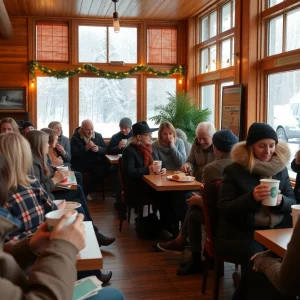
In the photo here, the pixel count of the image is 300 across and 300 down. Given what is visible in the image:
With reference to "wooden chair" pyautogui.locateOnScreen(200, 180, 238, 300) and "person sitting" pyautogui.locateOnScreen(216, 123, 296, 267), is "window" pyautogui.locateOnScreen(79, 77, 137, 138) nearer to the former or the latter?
"wooden chair" pyautogui.locateOnScreen(200, 180, 238, 300)

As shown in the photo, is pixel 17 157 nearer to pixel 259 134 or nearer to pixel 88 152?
pixel 259 134

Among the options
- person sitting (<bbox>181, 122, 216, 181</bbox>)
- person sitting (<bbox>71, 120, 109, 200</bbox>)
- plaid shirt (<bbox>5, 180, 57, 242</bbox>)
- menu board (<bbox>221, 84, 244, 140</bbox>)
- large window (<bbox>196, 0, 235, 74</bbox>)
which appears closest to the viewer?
plaid shirt (<bbox>5, 180, 57, 242</bbox>)

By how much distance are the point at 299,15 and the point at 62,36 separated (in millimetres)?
5322

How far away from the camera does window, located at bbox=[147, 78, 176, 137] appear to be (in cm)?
971

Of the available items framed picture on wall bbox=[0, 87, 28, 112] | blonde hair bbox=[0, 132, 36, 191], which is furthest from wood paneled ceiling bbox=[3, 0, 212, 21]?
blonde hair bbox=[0, 132, 36, 191]

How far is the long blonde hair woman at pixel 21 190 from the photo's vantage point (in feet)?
8.25

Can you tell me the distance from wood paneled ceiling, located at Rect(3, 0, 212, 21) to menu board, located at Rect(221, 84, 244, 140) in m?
1.97

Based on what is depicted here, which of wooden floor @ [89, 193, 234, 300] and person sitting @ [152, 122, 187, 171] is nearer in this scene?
wooden floor @ [89, 193, 234, 300]

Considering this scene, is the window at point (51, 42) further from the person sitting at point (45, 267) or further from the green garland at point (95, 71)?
the person sitting at point (45, 267)

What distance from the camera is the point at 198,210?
414 cm

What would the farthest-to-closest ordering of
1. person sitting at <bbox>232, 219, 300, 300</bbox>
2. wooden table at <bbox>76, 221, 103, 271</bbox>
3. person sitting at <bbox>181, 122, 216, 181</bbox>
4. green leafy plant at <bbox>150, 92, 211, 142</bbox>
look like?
green leafy plant at <bbox>150, 92, 211, 142</bbox>
person sitting at <bbox>181, 122, 216, 181</bbox>
wooden table at <bbox>76, 221, 103, 271</bbox>
person sitting at <bbox>232, 219, 300, 300</bbox>

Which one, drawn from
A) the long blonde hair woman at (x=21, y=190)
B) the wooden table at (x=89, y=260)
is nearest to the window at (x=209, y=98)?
the long blonde hair woman at (x=21, y=190)

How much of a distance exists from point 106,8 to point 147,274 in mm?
5746

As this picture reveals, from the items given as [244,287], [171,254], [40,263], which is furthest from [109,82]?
[40,263]
